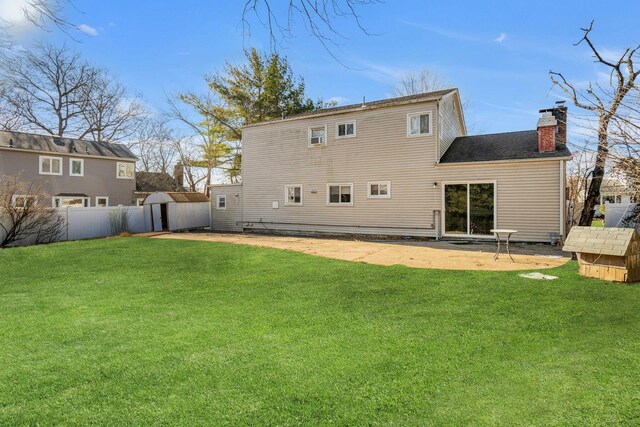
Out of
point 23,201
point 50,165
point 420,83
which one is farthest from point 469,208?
point 50,165

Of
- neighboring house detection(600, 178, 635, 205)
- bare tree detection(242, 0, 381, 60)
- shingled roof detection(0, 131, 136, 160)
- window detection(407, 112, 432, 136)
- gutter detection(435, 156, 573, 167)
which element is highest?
shingled roof detection(0, 131, 136, 160)

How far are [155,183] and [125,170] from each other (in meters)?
4.10

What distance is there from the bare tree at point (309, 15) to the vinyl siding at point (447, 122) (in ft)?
38.9

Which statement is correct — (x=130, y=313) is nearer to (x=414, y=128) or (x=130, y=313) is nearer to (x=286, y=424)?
(x=286, y=424)

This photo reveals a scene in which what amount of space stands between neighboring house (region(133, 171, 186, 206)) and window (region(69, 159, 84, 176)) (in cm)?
435

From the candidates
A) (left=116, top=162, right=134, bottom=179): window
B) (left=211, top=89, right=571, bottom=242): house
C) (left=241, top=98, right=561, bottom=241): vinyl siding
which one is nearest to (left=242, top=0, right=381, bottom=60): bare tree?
(left=211, top=89, right=571, bottom=242): house

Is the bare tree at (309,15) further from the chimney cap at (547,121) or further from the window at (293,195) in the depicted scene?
the window at (293,195)

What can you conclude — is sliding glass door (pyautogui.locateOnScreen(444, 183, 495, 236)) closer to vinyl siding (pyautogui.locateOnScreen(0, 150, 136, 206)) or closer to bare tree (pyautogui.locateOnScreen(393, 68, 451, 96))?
bare tree (pyautogui.locateOnScreen(393, 68, 451, 96))

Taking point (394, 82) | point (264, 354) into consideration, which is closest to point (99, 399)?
point (264, 354)

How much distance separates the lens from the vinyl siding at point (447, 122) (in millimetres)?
14294

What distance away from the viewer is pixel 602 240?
6520mm

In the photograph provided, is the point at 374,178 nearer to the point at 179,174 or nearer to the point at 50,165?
the point at 50,165

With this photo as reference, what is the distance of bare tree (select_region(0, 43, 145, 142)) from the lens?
25.1m

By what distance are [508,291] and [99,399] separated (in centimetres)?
540
